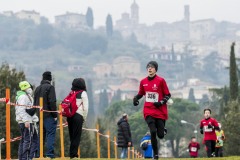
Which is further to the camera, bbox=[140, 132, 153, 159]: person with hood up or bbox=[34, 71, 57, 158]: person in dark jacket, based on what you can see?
bbox=[140, 132, 153, 159]: person with hood up

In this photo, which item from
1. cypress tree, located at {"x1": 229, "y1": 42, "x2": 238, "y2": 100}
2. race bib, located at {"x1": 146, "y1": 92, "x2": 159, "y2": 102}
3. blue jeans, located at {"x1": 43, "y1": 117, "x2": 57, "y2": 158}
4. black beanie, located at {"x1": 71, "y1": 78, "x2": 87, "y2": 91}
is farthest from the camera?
cypress tree, located at {"x1": 229, "y1": 42, "x2": 238, "y2": 100}

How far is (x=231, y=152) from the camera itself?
5644 cm

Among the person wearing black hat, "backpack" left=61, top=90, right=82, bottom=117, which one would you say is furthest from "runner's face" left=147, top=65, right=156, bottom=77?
"backpack" left=61, top=90, right=82, bottom=117

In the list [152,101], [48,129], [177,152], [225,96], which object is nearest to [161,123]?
[152,101]

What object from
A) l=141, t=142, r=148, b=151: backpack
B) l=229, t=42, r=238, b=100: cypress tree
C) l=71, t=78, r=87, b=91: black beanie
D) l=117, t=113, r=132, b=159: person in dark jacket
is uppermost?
l=229, t=42, r=238, b=100: cypress tree

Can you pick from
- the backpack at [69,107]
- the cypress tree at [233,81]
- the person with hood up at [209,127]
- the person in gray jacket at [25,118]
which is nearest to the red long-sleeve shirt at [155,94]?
the backpack at [69,107]

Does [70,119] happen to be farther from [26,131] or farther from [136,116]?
[136,116]

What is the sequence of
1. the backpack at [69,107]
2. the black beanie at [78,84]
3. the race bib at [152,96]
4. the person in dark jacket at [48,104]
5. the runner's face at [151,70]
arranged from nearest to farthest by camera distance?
the runner's face at [151,70] < the race bib at [152,96] < the backpack at [69,107] < the black beanie at [78,84] < the person in dark jacket at [48,104]

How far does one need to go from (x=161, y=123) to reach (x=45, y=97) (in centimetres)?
318

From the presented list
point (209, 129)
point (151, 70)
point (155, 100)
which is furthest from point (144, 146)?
point (151, 70)

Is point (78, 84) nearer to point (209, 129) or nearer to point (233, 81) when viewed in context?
point (209, 129)

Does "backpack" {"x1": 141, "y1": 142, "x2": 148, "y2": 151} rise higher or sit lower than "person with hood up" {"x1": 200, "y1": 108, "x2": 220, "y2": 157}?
lower

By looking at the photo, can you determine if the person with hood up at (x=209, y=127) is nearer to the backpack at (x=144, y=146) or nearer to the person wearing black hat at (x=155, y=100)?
the backpack at (x=144, y=146)

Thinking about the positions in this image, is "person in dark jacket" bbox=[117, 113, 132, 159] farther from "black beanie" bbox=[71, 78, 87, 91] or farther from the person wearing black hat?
the person wearing black hat
